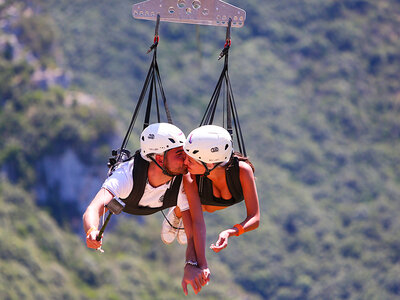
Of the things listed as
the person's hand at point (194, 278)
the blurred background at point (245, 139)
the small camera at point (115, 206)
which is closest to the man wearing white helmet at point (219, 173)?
the person's hand at point (194, 278)

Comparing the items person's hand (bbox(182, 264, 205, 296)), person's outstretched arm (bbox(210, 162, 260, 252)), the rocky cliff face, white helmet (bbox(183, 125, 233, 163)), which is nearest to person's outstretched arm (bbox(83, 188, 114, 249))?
white helmet (bbox(183, 125, 233, 163))

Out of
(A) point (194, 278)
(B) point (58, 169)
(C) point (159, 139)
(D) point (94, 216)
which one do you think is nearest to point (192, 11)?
(C) point (159, 139)

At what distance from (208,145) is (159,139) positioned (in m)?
0.59

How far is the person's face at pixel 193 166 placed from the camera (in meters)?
11.0

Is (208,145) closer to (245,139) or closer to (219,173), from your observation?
(219,173)

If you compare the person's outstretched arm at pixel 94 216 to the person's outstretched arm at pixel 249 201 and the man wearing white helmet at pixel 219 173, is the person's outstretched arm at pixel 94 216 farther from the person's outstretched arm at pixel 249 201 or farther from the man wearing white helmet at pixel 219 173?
the person's outstretched arm at pixel 249 201

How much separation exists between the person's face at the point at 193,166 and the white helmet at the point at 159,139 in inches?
8.1

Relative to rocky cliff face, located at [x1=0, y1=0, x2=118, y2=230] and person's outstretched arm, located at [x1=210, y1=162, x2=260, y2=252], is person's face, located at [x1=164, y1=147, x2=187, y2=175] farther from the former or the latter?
rocky cliff face, located at [x1=0, y1=0, x2=118, y2=230]

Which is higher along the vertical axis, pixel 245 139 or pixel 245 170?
pixel 245 170

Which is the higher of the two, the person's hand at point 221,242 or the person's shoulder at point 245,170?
the person's shoulder at point 245,170

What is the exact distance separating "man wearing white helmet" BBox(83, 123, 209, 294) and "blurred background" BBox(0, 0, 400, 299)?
36.2 m

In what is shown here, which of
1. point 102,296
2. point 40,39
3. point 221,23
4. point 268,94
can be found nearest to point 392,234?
point 268,94

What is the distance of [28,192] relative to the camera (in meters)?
54.8

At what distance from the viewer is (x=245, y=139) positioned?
202ft
